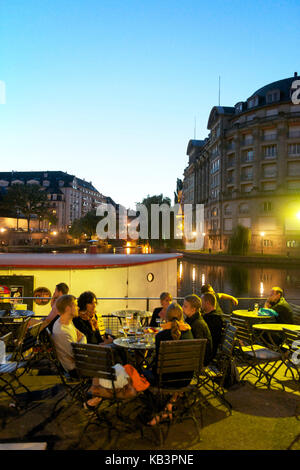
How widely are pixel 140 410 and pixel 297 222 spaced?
64.4m

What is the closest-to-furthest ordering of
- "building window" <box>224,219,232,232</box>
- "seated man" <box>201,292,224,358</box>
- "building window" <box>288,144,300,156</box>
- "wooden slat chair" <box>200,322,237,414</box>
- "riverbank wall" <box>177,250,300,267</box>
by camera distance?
"wooden slat chair" <box>200,322,237,414</box>, "seated man" <box>201,292,224,358</box>, "riverbank wall" <box>177,250,300,267</box>, "building window" <box>288,144,300,156</box>, "building window" <box>224,219,232,232</box>

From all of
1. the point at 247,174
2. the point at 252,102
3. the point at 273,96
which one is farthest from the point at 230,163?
the point at 273,96

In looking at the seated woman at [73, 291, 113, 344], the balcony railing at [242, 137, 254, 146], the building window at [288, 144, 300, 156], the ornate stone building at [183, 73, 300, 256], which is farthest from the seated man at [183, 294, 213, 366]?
the balcony railing at [242, 137, 254, 146]

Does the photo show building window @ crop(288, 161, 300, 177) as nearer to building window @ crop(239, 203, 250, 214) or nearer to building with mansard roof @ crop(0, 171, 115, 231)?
building window @ crop(239, 203, 250, 214)

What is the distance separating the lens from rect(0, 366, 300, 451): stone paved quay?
4.23 meters

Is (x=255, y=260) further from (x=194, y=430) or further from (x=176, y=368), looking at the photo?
(x=176, y=368)

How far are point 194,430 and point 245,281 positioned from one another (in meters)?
33.7

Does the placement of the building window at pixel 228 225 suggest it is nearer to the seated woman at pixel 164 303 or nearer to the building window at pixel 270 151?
the building window at pixel 270 151

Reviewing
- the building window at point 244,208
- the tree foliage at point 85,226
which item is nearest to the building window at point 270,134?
the building window at point 244,208

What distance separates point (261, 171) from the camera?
6725cm

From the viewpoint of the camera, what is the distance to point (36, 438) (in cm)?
435

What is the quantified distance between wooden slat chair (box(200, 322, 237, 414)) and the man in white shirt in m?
2.00

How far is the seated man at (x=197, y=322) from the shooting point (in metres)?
5.30

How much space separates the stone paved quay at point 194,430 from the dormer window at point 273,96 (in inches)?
2853
